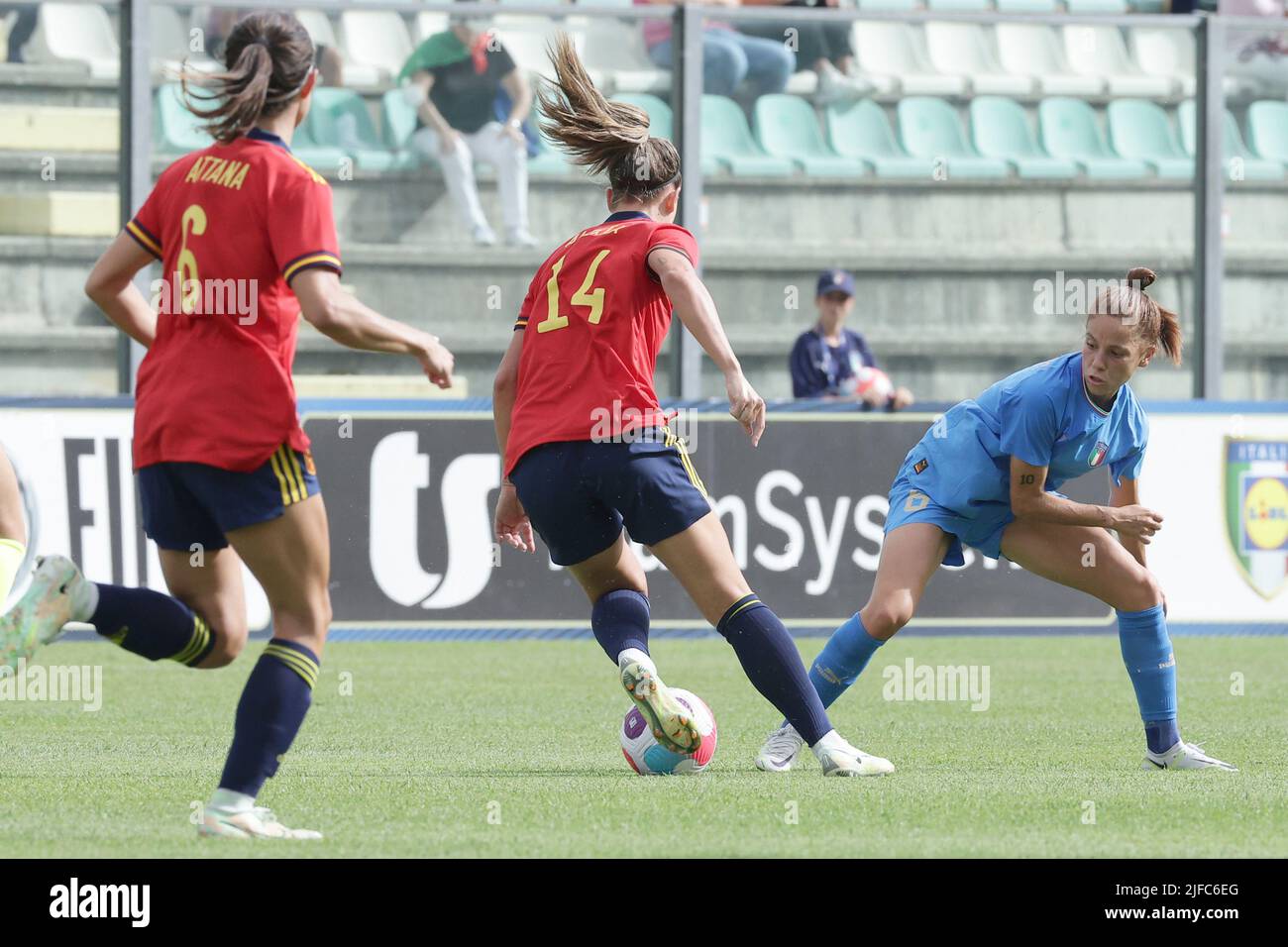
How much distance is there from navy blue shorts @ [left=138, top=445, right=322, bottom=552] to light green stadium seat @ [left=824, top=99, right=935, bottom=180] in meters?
10.4

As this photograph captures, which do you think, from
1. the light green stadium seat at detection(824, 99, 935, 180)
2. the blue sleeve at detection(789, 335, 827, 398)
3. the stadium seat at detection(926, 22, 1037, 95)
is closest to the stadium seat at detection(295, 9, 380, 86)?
the blue sleeve at detection(789, 335, 827, 398)

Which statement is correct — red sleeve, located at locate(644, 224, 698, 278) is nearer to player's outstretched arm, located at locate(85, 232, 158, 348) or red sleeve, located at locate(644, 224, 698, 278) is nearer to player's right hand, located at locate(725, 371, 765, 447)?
player's right hand, located at locate(725, 371, 765, 447)

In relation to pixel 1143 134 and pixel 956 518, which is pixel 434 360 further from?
pixel 1143 134

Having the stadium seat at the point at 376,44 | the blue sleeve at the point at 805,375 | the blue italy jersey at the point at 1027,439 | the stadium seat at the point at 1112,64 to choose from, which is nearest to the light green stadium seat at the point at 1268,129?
the stadium seat at the point at 1112,64

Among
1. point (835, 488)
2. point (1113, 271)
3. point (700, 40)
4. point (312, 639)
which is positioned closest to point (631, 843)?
point (312, 639)

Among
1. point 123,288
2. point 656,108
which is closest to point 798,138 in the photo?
point 656,108

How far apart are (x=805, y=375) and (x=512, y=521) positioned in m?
6.29

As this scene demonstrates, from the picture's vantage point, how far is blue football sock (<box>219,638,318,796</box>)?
487 centimetres

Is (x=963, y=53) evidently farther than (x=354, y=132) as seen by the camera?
Yes

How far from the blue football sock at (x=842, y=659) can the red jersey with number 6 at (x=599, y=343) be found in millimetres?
1265

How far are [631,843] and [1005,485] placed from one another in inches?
93.2

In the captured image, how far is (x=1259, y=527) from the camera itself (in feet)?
40.6

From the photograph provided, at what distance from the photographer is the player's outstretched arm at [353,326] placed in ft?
15.4

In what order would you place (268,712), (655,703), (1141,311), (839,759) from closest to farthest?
1. (268,712)
2. (655,703)
3. (839,759)
4. (1141,311)
